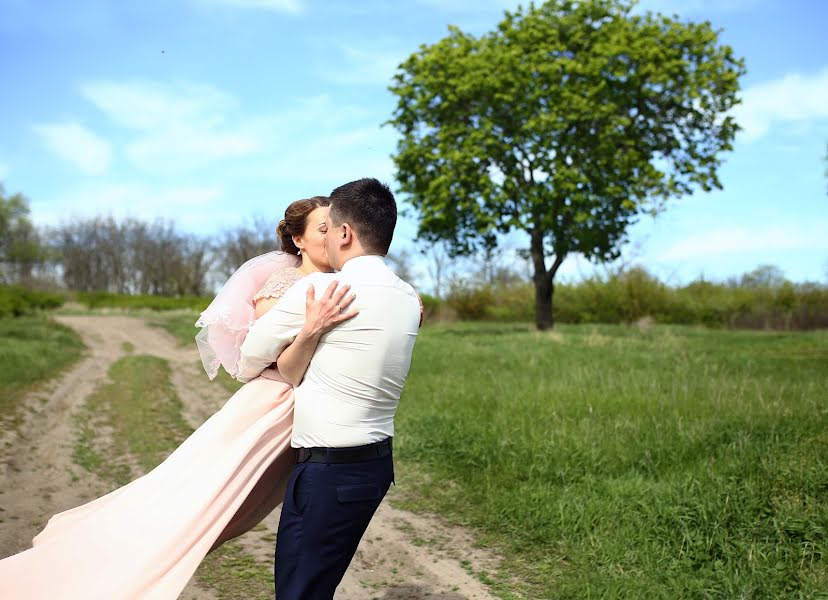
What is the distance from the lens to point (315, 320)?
8.86ft

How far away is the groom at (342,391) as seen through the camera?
9.07 feet

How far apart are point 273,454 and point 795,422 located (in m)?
6.20

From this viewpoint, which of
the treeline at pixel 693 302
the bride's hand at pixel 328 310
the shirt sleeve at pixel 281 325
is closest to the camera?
the bride's hand at pixel 328 310

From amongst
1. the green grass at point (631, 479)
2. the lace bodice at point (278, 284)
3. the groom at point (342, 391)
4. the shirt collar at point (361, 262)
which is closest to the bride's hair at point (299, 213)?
the lace bodice at point (278, 284)

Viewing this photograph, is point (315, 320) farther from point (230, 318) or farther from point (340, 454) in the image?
point (230, 318)

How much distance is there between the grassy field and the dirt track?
0.28 metres

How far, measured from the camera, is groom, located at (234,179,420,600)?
2764mm

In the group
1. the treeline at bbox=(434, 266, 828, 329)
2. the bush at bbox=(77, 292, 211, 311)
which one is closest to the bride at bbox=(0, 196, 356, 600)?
the treeline at bbox=(434, 266, 828, 329)

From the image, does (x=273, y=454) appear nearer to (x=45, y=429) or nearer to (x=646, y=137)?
(x=45, y=429)

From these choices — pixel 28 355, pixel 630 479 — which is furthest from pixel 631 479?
pixel 28 355

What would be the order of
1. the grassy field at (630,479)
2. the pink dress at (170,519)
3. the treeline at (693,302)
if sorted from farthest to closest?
the treeline at (693,302) < the grassy field at (630,479) < the pink dress at (170,519)

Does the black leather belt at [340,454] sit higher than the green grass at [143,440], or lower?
higher

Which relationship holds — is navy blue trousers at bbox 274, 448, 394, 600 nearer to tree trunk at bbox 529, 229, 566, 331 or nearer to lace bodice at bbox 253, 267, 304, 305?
lace bodice at bbox 253, 267, 304, 305

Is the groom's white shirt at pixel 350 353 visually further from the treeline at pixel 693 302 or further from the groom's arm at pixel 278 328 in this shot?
the treeline at pixel 693 302
